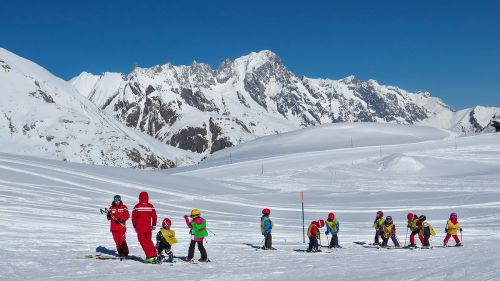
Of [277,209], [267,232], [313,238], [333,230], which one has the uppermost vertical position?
[277,209]

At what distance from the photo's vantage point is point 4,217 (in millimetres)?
20344

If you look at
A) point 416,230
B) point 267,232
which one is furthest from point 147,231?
point 416,230

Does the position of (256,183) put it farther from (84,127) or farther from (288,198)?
(84,127)

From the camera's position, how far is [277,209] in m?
32.4

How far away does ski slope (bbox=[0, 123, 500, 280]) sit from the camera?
13.4 meters

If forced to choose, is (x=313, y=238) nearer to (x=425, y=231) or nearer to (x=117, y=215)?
(x=425, y=231)

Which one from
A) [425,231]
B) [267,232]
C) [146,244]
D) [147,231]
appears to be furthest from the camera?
[425,231]

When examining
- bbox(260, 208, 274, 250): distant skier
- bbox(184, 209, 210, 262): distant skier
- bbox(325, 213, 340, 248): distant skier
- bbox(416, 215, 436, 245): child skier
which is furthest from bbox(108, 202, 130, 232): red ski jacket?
bbox(416, 215, 436, 245): child skier

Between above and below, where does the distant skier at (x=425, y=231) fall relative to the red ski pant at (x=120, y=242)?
above

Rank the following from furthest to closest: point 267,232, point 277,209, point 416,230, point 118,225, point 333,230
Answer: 1. point 277,209
2. point 416,230
3. point 333,230
4. point 267,232
5. point 118,225

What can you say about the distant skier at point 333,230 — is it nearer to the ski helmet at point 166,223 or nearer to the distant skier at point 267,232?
the distant skier at point 267,232

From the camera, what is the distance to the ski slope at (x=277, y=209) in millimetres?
13383

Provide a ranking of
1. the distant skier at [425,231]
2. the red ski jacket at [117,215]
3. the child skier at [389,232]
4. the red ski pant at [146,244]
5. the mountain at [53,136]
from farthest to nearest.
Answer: the mountain at [53,136] → the child skier at [389,232] → the distant skier at [425,231] → the red ski jacket at [117,215] → the red ski pant at [146,244]

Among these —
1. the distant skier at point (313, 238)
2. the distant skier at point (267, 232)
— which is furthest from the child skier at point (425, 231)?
the distant skier at point (267, 232)
